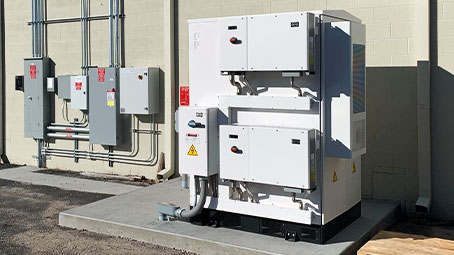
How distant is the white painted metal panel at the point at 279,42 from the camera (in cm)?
414

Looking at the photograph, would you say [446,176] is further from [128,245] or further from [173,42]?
[173,42]

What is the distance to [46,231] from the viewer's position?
5379 mm

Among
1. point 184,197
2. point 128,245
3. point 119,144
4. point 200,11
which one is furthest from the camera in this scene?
point 119,144

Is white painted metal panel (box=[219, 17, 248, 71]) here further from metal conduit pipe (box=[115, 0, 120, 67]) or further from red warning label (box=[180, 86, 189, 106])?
metal conduit pipe (box=[115, 0, 120, 67])

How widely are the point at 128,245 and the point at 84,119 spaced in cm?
410

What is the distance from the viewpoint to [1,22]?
9414 millimetres

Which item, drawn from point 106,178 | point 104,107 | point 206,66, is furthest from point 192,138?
point 106,178

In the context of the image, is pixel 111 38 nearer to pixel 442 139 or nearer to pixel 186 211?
pixel 186 211

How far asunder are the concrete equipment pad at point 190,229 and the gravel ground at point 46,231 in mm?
97

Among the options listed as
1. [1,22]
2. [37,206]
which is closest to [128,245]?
[37,206]

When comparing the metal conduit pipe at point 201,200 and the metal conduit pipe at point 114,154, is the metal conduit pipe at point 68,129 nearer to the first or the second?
the metal conduit pipe at point 114,154

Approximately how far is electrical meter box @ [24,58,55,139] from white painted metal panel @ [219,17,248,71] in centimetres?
515

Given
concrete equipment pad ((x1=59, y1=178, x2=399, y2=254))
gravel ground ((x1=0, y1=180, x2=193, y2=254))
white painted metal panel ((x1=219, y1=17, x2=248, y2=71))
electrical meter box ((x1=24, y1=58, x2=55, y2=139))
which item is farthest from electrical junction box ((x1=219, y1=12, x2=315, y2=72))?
electrical meter box ((x1=24, y1=58, x2=55, y2=139))

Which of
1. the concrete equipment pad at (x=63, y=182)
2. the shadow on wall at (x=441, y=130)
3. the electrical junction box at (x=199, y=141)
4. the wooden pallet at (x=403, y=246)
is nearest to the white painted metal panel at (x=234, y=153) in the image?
the electrical junction box at (x=199, y=141)
